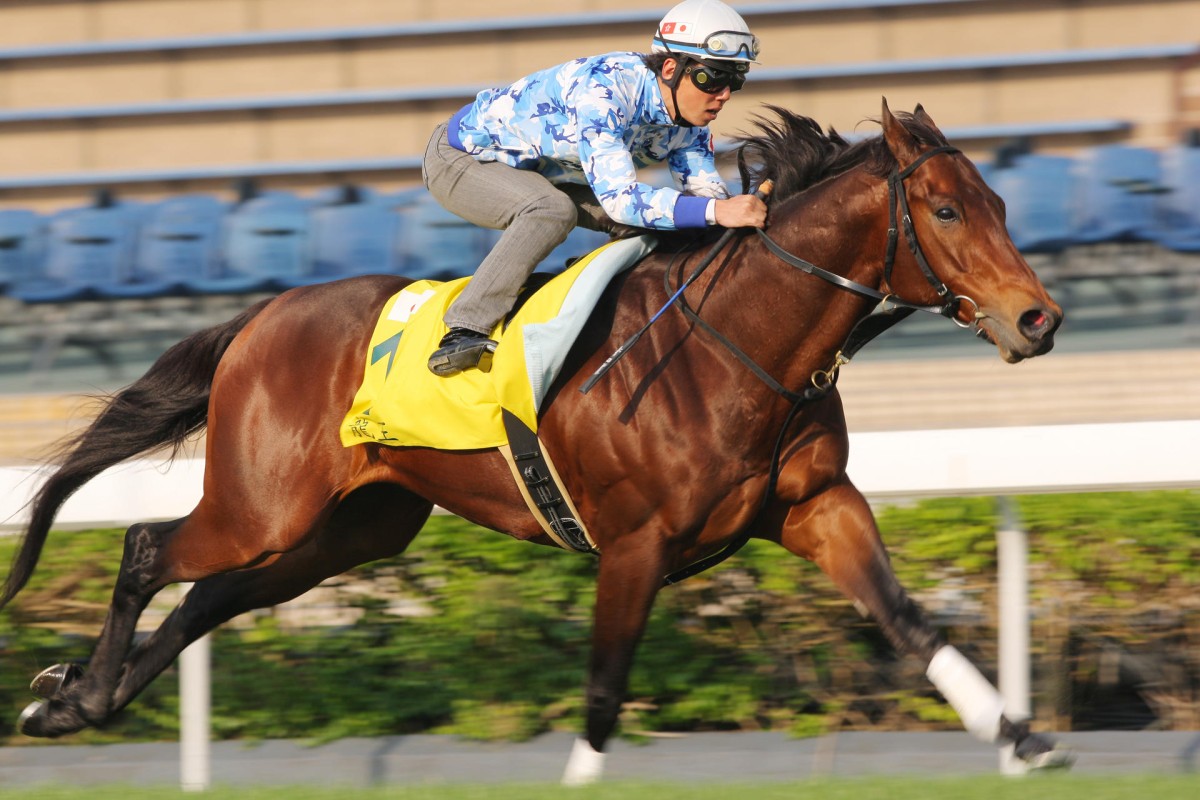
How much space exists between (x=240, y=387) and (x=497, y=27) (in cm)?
926

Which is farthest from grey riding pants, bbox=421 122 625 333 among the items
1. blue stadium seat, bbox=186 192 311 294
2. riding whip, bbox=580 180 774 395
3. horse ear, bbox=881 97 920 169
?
blue stadium seat, bbox=186 192 311 294

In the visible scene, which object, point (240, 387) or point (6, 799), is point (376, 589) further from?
point (6, 799)

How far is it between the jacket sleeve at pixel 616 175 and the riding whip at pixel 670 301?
5.4 inches

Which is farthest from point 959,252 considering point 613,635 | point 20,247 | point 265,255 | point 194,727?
point 20,247

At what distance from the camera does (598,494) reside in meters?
3.65

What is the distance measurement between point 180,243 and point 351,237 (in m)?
1.48

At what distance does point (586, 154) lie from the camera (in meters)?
3.64

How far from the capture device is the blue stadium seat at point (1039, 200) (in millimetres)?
11305

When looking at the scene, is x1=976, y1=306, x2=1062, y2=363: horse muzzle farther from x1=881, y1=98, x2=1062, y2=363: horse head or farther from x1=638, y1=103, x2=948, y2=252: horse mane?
x1=638, y1=103, x2=948, y2=252: horse mane

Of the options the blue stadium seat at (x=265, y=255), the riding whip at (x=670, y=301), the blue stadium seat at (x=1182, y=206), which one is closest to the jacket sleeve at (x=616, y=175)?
the riding whip at (x=670, y=301)

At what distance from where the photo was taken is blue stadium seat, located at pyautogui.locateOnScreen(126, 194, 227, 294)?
480 inches

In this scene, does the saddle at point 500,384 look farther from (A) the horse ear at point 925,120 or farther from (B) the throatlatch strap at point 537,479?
(A) the horse ear at point 925,120

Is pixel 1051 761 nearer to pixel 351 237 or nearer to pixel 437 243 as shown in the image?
pixel 437 243

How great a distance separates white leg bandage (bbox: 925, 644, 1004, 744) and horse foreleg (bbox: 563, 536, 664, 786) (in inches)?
27.0
